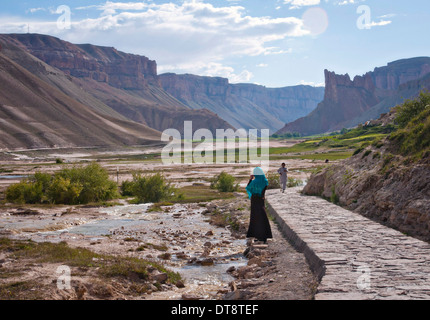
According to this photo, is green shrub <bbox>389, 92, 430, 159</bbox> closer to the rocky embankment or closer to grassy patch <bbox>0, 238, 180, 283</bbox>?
the rocky embankment

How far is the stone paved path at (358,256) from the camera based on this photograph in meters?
5.73

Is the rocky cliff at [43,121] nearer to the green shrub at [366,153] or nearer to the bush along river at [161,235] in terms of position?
the bush along river at [161,235]

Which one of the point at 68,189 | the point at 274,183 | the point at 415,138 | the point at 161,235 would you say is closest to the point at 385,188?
the point at 415,138

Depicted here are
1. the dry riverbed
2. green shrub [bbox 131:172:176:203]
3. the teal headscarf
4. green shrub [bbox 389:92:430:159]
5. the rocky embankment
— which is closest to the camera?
the dry riverbed

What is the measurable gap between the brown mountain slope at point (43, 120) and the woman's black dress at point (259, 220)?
8207 centimetres

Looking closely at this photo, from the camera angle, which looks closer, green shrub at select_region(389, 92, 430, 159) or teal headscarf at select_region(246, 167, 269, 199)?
teal headscarf at select_region(246, 167, 269, 199)

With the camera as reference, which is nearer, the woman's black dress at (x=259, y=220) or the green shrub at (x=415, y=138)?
the woman's black dress at (x=259, y=220)

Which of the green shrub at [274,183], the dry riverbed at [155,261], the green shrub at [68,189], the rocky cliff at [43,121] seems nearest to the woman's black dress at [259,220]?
the dry riverbed at [155,261]

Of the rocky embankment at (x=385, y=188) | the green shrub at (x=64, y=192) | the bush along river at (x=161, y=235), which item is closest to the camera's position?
the bush along river at (x=161, y=235)

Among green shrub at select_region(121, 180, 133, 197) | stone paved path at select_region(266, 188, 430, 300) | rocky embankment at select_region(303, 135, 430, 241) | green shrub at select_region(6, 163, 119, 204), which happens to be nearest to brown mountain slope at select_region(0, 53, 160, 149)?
green shrub at select_region(121, 180, 133, 197)

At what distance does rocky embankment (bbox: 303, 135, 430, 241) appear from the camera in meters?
9.63

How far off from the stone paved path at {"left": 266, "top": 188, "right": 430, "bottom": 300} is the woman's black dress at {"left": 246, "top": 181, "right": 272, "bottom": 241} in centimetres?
64

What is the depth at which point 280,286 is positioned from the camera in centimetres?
692
